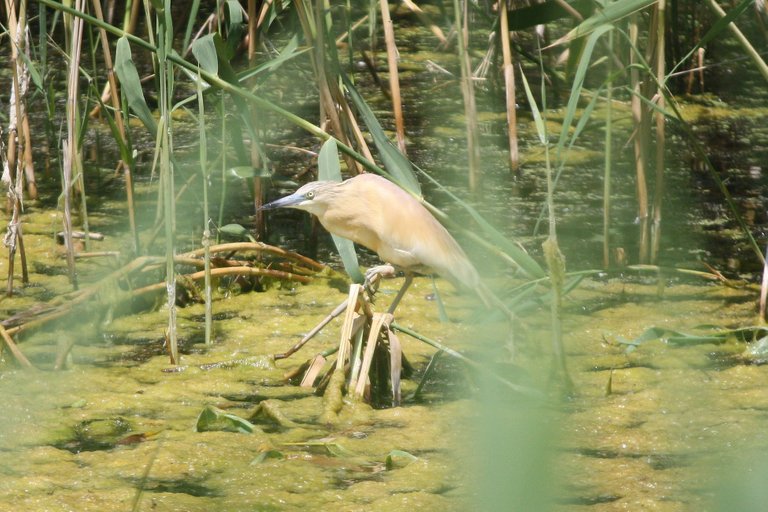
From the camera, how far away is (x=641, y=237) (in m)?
2.81

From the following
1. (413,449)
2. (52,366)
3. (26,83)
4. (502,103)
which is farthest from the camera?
(502,103)

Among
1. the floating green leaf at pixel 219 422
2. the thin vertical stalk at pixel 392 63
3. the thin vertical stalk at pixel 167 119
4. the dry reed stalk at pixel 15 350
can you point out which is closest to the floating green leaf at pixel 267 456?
the floating green leaf at pixel 219 422

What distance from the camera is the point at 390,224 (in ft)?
7.18

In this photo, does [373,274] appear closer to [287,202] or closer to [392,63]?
[287,202]

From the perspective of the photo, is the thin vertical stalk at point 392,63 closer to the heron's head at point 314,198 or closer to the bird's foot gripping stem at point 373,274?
the heron's head at point 314,198

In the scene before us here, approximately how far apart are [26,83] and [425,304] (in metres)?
1.12

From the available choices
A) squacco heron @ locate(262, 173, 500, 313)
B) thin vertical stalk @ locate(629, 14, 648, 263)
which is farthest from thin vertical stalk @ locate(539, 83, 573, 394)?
thin vertical stalk @ locate(629, 14, 648, 263)

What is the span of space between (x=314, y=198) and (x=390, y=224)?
0.18 meters

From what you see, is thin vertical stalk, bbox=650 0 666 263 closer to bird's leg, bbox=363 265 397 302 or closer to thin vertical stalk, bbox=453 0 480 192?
thin vertical stalk, bbox=453 0 480 192

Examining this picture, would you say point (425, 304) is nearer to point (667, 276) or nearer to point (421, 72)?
point (667, 276)

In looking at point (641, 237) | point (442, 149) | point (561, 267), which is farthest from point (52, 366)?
point (442, 149)

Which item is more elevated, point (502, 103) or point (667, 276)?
point (502, 103)

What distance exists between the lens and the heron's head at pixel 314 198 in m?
2.23

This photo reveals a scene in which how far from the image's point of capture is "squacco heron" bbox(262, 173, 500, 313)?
2.19 m
